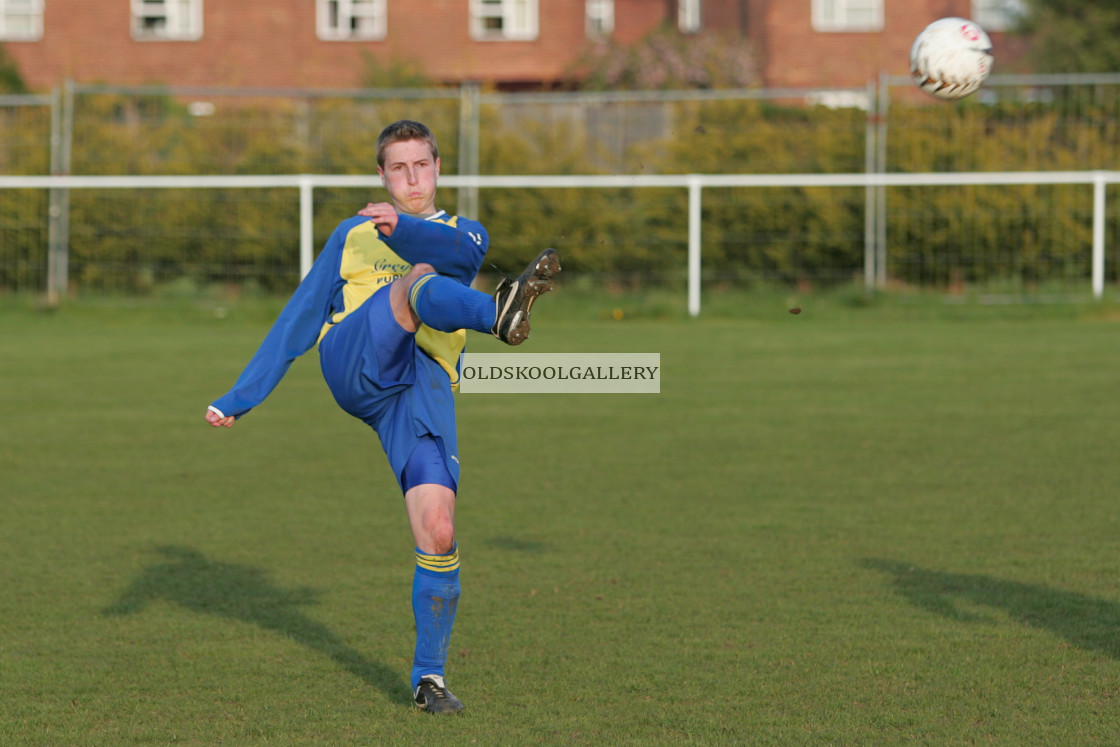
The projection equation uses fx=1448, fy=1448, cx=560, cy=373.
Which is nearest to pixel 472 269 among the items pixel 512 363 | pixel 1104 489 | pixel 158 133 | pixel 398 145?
pixel 398 145

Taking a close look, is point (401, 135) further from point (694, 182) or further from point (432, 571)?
point (694, 182)

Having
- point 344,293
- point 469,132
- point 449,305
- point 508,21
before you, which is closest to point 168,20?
point 508,21

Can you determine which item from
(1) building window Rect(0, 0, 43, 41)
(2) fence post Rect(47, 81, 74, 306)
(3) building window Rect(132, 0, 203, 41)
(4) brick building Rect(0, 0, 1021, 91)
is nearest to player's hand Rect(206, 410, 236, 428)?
(2) fence post Rect(47, 81, 74, 306)

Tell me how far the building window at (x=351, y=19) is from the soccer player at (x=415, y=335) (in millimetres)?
32393

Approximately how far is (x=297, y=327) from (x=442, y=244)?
563mm

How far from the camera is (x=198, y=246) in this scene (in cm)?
1953

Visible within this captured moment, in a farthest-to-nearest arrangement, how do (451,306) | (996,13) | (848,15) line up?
(996,13) → (848,15) → (451,306)

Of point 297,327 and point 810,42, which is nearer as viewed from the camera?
point 297,327

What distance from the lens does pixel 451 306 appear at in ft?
14.0

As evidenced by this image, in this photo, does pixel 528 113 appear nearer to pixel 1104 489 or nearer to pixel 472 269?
pixel 1104 489

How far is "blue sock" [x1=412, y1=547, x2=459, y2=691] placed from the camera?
4.42 metres

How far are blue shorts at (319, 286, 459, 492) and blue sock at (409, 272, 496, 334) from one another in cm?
17

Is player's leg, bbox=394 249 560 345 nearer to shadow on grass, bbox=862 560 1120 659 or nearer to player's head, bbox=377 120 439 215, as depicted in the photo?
player's head, bbox=377 120 439 215

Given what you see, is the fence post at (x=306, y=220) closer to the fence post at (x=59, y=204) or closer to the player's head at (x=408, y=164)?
the fence post at (x=59, y=204)
